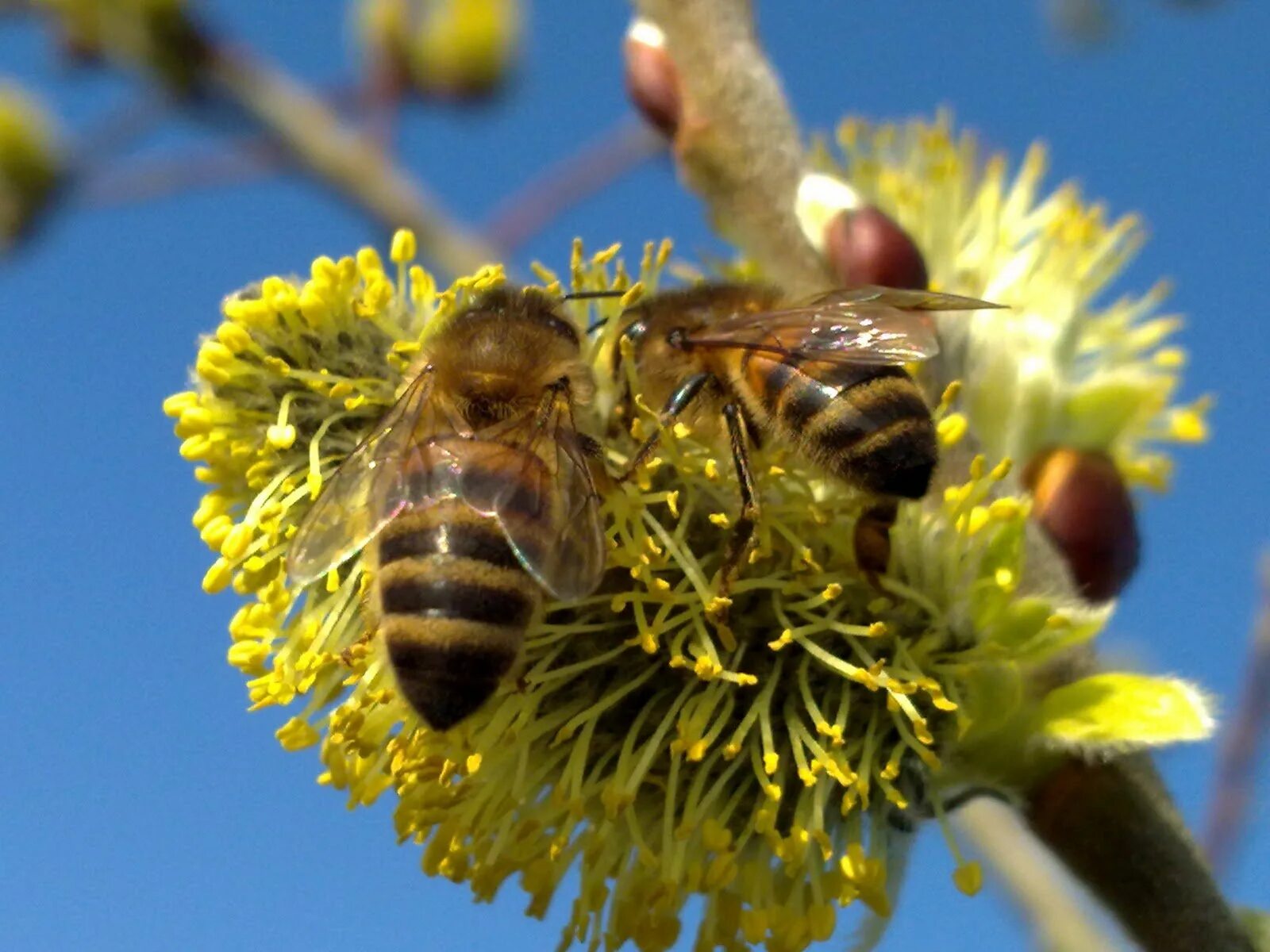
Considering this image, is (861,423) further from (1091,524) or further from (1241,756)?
(1241,756)

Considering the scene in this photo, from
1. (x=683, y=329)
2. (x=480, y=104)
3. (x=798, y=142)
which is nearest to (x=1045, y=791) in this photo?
(x=683, y=329)

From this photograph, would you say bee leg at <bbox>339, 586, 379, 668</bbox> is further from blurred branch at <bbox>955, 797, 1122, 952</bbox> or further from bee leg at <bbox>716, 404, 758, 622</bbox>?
blurred branch at <bbox>955, 797, 1122, 952</bbox>

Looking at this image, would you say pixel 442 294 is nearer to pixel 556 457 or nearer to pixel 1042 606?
pixel 556 457

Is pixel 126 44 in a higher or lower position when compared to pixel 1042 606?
higher

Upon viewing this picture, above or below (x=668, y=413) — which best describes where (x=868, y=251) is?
above

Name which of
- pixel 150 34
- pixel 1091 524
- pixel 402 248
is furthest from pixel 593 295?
pixel 150 34

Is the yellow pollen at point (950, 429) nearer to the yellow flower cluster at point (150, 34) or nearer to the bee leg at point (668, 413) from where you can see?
the bee leg at point (668, 413)

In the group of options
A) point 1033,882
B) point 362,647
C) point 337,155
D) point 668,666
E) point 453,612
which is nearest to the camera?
point 453,612

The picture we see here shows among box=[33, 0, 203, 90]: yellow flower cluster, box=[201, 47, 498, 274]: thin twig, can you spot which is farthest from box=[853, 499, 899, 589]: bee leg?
box=[33, 0, 203, 90]: yellow flower cluster
